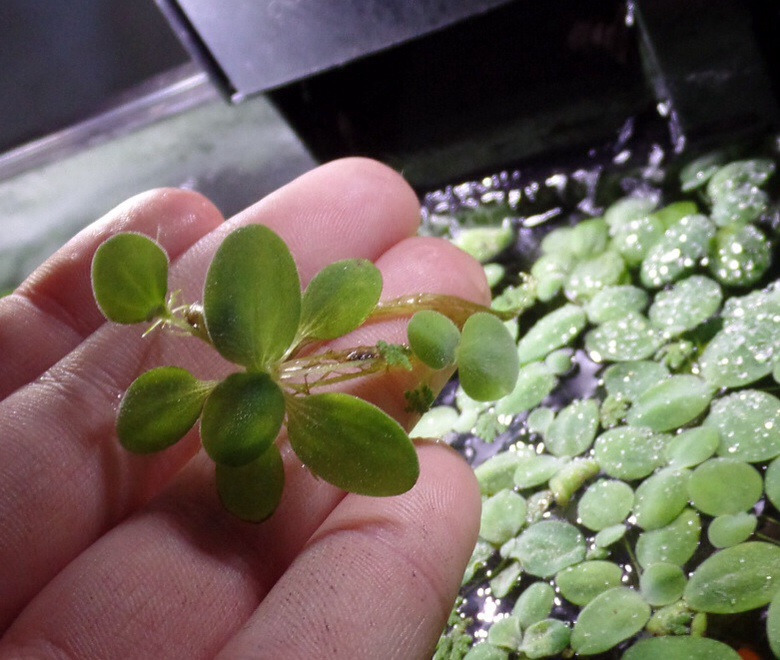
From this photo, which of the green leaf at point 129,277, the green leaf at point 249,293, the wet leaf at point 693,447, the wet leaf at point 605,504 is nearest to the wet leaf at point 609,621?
the wet leaf at point 605,504

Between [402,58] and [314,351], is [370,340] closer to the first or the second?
[314,351]

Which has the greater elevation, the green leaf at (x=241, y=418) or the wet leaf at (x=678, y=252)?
the green leaf at (x=241, y=418)

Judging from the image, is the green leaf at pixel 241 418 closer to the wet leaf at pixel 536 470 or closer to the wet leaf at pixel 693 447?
the wet leaf at pixel 536 470

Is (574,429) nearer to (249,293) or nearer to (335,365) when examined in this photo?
(335,365)

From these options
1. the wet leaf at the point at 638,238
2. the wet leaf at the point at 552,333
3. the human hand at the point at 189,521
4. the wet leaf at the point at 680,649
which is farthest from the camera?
the wet leaf at the point at 638,238

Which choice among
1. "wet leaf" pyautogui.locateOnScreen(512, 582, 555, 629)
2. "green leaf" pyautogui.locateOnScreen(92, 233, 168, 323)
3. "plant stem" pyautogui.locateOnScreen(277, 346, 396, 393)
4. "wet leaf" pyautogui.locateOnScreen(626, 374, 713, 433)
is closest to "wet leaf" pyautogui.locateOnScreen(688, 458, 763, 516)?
"wet leaf" pyautogui.locateOnScreen(626, 374, 713, 433)

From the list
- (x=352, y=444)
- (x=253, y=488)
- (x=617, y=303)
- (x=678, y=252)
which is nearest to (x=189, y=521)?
(x=253, y=488)
